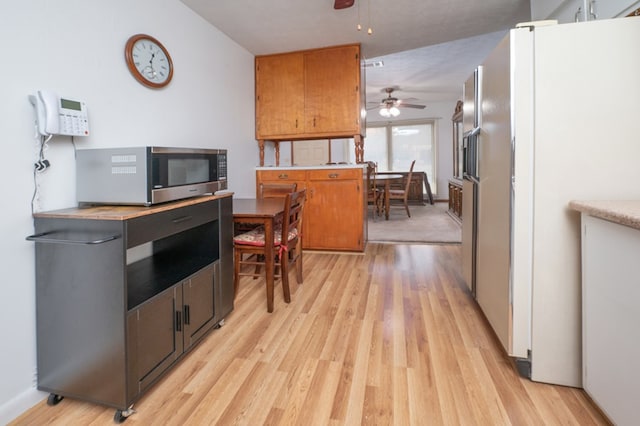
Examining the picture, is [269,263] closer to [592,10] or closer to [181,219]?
[181,219]

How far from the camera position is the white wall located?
1.33 meters

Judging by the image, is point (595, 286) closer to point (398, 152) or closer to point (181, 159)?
point (181, 159)

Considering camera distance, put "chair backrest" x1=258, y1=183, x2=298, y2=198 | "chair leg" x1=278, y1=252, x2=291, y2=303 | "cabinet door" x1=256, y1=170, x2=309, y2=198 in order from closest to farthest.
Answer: "chair leg" x1=278, y1=252, x2=291, y2=303 → "chair backrest" x1=258, y1=183, x2=298, y2=198 → "cabinet door" x1=256, y1=170, x2=309, y2=198

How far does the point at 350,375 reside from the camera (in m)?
1.57

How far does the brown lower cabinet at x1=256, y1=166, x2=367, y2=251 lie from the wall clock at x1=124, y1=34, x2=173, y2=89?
1744 mm

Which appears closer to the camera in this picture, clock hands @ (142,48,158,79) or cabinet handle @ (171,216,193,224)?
cabinet handle @ (171,216,193,224)

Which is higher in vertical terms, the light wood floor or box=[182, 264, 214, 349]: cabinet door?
box=[182, 264, 214, 349]: cabinet door

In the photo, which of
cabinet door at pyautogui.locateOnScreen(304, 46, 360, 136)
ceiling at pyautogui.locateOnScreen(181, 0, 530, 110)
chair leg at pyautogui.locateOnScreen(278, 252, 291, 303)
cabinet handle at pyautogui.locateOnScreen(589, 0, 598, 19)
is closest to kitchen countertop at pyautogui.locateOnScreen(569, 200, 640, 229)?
cabinet handle at pyautogui.locateOnScreen(589, 0, 598, 19)

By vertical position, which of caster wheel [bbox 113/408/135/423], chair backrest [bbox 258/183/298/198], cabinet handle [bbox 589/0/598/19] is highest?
cabinet handle [bbox 589/0/598/19]

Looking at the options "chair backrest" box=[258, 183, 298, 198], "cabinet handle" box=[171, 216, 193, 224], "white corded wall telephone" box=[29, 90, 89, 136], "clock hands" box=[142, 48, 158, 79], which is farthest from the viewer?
"chair backrest" box=[258, 183, 298, 198]

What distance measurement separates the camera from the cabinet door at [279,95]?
387cm

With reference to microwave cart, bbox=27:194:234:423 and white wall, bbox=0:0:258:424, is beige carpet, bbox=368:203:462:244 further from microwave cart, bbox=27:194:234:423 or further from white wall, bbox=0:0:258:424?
microwave cart, bbox=27:194:234:423

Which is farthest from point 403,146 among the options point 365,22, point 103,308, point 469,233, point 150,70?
point 103,308

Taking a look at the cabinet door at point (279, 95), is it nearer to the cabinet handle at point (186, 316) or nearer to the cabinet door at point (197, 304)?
the cabinet door at point (197, 304)
